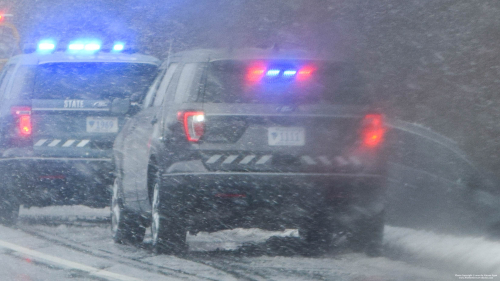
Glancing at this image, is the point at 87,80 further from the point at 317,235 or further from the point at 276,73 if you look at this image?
the point at 276,73

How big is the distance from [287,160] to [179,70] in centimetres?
134

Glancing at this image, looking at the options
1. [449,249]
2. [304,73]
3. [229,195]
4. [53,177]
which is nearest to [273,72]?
[304,73]

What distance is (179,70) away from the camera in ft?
24.3

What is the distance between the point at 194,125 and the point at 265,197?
30.7 inches

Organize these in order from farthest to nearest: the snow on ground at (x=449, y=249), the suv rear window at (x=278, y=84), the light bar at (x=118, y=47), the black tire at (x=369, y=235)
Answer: the light bar at (x=118, y=47)
the black tire at (x=369, y=235)
the suv rear window at (x=278, y=84)
the snow on ground at (x=449, y=249)

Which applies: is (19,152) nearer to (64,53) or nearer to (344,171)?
(64,53)

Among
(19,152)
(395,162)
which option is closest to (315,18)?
(395,162)

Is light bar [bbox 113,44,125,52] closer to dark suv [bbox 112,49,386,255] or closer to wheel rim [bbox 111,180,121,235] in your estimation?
wheel rim [bbox 111,180,121,235]

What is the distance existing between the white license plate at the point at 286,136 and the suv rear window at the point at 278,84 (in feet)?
0.74

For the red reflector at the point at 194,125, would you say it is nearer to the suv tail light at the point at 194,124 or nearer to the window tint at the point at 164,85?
the suv tail light at the point at 194,124

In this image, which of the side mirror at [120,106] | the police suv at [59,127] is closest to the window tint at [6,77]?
the police suv at [59,127]

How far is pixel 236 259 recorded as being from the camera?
722cm

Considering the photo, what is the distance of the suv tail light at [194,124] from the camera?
6.75m

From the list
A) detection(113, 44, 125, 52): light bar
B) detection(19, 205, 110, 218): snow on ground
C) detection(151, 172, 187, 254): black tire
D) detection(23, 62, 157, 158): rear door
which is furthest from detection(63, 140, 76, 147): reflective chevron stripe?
detection(151, 172, 187, 254): black tire
